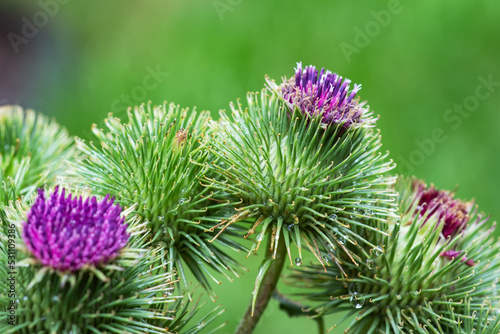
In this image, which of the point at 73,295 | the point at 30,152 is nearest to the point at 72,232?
the point at 73,295

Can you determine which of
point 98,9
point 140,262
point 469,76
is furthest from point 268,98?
point 98,9

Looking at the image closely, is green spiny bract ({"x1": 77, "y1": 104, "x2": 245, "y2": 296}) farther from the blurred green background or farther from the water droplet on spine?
the blurred green background

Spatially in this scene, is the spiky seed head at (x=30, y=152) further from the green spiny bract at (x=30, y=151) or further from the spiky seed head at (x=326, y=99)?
the spiky seed head at (x=326, y=99)

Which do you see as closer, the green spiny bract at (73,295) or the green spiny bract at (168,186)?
the green spiny bract at (73,295)

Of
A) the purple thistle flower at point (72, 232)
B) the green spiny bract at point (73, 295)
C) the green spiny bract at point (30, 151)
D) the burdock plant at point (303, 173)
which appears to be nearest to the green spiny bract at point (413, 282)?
the burdock plant at point (303, 173)

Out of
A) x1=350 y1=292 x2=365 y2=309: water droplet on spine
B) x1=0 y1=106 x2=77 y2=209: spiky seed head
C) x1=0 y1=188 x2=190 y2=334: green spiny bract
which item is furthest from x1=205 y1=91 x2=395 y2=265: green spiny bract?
x1=0 y1=106 x2=77 y2=209: spiky seed head
